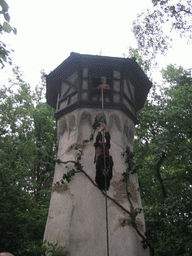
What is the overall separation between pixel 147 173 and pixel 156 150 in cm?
189

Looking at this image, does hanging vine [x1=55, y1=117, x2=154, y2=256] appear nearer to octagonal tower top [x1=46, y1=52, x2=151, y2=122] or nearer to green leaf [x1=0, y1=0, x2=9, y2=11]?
octagonal tower top [x1=46, y1=52, x2=151, y2=122]

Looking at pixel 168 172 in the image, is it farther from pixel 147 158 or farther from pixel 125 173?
pixel 125 173

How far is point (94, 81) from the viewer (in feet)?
29.4

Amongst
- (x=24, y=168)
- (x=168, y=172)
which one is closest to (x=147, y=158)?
(x=168, y=172)

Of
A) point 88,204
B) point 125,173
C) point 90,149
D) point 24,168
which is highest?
point 24,168

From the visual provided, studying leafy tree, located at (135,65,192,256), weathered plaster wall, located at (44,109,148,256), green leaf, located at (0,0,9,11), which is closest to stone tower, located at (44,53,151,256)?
weathered plaster wall, located at (44,109,148,256)

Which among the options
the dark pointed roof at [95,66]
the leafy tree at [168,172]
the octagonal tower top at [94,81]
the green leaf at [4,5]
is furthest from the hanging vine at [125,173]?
the green leaf at [4,5]

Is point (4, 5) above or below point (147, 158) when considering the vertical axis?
below

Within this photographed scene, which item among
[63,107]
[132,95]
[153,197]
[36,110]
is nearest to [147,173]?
[153,197]

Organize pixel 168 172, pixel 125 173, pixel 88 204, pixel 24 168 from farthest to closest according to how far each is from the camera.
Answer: pixel 168 172 < pixel 24 168 < pixel 125 173 < pixel 88 204

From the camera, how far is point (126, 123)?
26.6 ft

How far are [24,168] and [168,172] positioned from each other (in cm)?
845

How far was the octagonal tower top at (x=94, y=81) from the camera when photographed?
26.6ft

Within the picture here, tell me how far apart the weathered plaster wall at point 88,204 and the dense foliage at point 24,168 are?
2.22 feet
